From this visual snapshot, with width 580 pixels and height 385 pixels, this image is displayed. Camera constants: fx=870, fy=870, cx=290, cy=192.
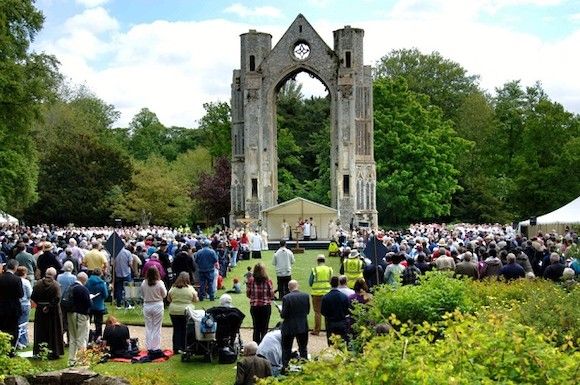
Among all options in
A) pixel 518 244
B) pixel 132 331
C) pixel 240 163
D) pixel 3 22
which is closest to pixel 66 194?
pixel 240 163

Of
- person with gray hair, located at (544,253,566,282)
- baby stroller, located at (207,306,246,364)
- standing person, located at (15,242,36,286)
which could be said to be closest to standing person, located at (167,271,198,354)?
baby stroller, located at (207,306,246,364)

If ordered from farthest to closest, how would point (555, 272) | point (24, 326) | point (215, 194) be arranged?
point (215, 194), point (555, 272), point (24, 326)

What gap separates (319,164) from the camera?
239ft

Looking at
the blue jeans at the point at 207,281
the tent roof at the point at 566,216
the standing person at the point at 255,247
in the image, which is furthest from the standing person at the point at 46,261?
the tent roof at the point at 566,216

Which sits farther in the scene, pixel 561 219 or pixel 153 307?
pixel 561 219

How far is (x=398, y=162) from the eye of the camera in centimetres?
6203

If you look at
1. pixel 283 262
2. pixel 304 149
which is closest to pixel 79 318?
pixel 283 262

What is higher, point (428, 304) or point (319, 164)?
point (319, 164)

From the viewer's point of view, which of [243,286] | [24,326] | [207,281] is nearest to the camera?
[24,326]

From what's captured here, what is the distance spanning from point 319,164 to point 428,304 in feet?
194

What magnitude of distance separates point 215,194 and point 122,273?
153ft

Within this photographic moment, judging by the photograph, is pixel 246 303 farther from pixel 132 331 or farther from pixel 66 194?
pixel 66 194

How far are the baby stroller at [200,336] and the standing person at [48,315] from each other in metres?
2.20

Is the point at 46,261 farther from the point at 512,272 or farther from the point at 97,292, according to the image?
the point at 512,272
